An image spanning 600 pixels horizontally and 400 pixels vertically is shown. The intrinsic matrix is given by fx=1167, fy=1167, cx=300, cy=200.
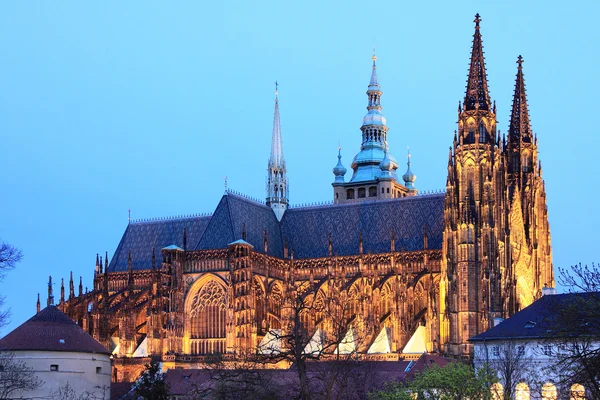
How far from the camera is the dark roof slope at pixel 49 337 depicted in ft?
293

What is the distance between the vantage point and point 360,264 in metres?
108

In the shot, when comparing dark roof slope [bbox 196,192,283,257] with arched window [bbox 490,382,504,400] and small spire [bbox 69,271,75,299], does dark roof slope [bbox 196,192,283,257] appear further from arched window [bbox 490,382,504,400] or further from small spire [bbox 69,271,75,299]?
arched window [bbox 490,382,504,400]

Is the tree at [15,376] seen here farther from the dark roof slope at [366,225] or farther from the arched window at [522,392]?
the dark roof slope at [366,225]

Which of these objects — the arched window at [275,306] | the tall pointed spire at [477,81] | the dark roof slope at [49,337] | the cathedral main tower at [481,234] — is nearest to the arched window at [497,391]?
the cathedral main tower at [481,234]

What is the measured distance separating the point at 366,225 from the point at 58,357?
35.4 metres

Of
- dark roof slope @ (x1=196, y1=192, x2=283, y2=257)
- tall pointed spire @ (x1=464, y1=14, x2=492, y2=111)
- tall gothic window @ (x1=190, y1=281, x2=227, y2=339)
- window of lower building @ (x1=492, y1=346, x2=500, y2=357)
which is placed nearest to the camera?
window of lower building @ (x1=492, y1=346, x2=500, y2=357)

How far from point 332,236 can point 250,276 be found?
38.5 ft

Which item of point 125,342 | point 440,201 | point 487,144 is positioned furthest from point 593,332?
point 125,342

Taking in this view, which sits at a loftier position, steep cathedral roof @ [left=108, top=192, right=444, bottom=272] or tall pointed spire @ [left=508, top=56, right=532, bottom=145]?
tall pointed spire @ [left=508, top=56, right=532, bottom=145]

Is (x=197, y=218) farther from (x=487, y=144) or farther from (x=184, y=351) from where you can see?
(x=487, y=144)

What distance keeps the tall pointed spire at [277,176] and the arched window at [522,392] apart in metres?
50.3

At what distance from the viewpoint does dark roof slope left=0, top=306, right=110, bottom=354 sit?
8925 cm

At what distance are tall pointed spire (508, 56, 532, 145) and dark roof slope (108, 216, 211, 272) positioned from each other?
104ft

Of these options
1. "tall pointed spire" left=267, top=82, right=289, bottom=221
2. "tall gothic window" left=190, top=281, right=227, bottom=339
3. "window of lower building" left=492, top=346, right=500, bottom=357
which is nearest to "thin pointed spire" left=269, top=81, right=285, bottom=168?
"tall pointed spire" left=267, top=82, right=289, bottom=221
